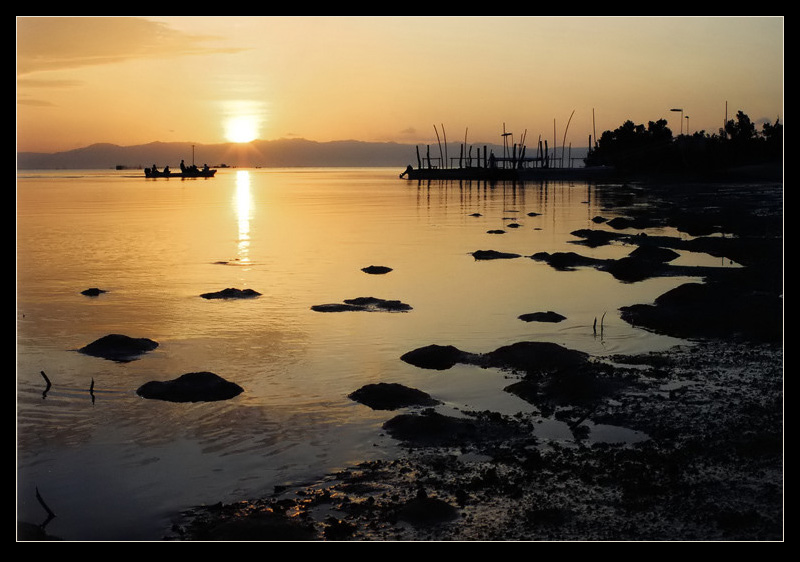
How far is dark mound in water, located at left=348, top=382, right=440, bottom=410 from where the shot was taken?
15.2m

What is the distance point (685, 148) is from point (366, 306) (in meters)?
110

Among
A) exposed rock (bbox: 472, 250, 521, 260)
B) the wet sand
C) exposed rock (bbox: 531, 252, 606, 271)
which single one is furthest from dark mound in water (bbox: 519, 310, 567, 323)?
exposed rock (bbox: 472, 250, 521, 260)

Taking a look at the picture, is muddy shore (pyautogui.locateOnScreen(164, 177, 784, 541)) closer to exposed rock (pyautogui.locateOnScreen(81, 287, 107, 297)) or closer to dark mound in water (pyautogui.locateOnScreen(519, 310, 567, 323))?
dark mound in water (pyautogui.locateOnScreen(519, 310, 567, 323))

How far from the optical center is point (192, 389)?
627 inches

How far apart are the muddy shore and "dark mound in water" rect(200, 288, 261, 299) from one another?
13.3 m

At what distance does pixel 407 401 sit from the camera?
50.1ft

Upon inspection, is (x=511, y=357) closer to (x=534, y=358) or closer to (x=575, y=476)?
(x=534, y=358)

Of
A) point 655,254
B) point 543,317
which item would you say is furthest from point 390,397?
point 655,254

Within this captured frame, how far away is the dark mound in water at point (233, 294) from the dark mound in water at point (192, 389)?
39.8 feet

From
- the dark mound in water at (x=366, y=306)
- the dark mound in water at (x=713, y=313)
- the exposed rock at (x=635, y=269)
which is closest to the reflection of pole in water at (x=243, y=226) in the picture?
the dark mound in water at (x=366, y=306)

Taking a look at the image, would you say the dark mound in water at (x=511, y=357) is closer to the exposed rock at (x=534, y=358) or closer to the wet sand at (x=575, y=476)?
the exposed rock at (x=534, y=358)

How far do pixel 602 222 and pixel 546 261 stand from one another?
20000 millimetres
